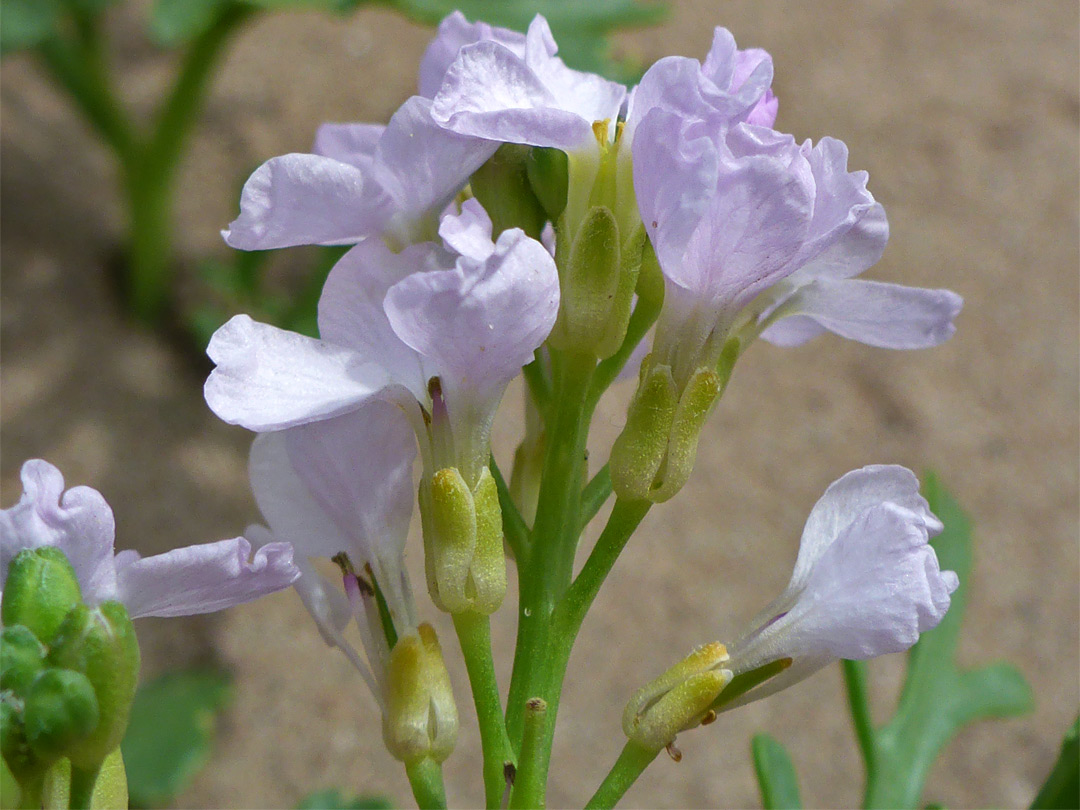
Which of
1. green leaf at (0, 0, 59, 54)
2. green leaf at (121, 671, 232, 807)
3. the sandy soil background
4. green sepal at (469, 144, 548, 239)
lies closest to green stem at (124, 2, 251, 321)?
the sandy soil background

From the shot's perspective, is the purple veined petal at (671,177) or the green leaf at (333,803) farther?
the green leaf at (333,803)

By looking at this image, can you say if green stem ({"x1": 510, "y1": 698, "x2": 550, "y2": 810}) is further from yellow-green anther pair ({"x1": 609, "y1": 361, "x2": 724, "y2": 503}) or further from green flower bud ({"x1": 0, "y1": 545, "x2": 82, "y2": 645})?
green flower bud ({"x1": 0, "y1": 545, "x2": 82, "y2": 645})

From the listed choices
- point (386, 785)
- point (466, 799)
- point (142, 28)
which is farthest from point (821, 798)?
point (142, 28)

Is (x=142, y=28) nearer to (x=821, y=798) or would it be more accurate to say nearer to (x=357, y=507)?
(x=821, y=798)

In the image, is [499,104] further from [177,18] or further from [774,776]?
[177,18]

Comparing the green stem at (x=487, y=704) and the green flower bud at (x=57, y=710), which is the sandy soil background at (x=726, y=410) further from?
the green flower bud at (x=57, y=710)

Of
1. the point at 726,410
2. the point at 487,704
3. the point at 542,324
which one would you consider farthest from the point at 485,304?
the point at 726,410

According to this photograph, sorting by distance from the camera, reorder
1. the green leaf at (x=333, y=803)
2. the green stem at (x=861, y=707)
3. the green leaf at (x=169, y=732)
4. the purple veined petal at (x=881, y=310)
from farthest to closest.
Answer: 1. the green leaf at (x=169, y=732)
2. the green leaf at (x=333, y=803)
3. the green stem at (x=861, y=707)
4. the purple veined petal at (x=881, y=310)

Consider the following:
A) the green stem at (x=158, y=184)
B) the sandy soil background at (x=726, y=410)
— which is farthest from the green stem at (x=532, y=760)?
the green stem at (x=158, y=184)
